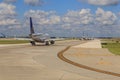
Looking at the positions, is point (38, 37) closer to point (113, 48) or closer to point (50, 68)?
point (113, 48)

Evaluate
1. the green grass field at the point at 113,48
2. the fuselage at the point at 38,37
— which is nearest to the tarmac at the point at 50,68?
the green grass field at the point at 113,48

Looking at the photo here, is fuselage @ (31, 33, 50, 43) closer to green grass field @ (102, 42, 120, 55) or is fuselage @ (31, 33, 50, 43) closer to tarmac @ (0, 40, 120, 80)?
green grass field @ (102, 42, 120, 55)

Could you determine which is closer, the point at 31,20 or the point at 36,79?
the point at 36,79

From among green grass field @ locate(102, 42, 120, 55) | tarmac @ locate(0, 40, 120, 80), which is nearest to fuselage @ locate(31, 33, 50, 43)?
green grass field @ locate(102, 42, 120, 55)

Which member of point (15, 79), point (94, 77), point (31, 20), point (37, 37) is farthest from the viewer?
point (31, 20)

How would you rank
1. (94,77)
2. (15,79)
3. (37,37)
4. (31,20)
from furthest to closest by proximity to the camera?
(31,20) → (37,37) → (94,77) → (15,79)

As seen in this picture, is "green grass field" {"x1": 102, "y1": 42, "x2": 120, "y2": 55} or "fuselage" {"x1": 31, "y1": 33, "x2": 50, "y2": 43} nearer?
"green grass field" {"x1": 102, "y1": 42, "x2": 120, "y2": 55}

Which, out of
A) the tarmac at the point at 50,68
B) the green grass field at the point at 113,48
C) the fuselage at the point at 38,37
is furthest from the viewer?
the fuselage at the point at 38,37

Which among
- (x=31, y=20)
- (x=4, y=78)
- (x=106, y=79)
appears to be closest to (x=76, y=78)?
(x=106, y=79)

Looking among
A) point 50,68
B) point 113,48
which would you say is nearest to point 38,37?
point 113,48

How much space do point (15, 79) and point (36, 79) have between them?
2.89ft

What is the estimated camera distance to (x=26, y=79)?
46.6 feet

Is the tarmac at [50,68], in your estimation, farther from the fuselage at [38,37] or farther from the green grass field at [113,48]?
the fuselage at [38,37]

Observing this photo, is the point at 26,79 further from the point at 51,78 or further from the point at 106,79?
the point at 106,79
